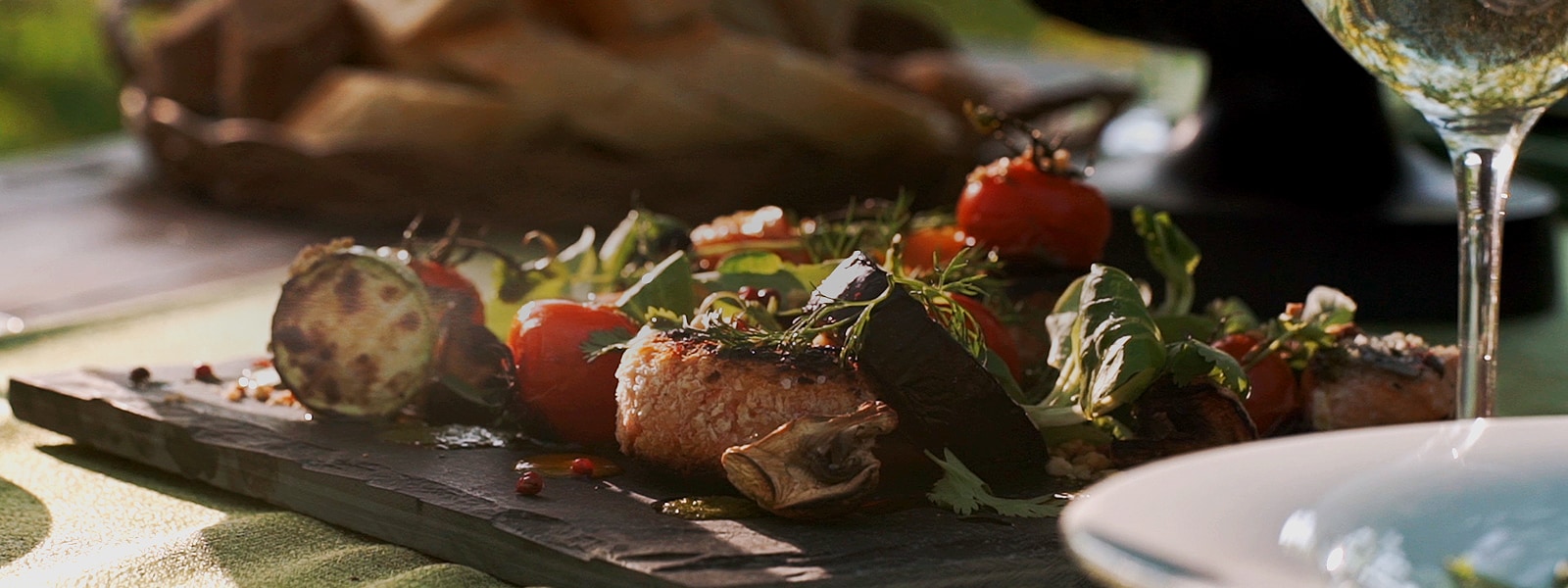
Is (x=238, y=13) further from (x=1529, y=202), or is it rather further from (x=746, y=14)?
(x=1529, y=202)

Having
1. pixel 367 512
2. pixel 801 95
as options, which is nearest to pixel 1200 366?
pixel 367 512

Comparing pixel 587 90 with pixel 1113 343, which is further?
pixel 587 90

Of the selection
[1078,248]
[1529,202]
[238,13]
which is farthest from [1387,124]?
[238,13]

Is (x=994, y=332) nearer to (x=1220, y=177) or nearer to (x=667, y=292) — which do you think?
(x=667, y=292)

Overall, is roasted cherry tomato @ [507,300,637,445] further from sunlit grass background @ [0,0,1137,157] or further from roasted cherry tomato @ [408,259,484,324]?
sunlit grass background @ [0,0,1137,157]

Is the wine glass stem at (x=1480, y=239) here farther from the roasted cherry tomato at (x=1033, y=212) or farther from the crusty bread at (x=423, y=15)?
the crusty bread at (x=423, y=15)

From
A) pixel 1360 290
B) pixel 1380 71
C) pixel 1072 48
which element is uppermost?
pixel 1072 48

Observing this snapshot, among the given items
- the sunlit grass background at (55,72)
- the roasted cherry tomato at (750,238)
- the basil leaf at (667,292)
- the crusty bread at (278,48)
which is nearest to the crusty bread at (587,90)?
the crusty bread at (278,48)
